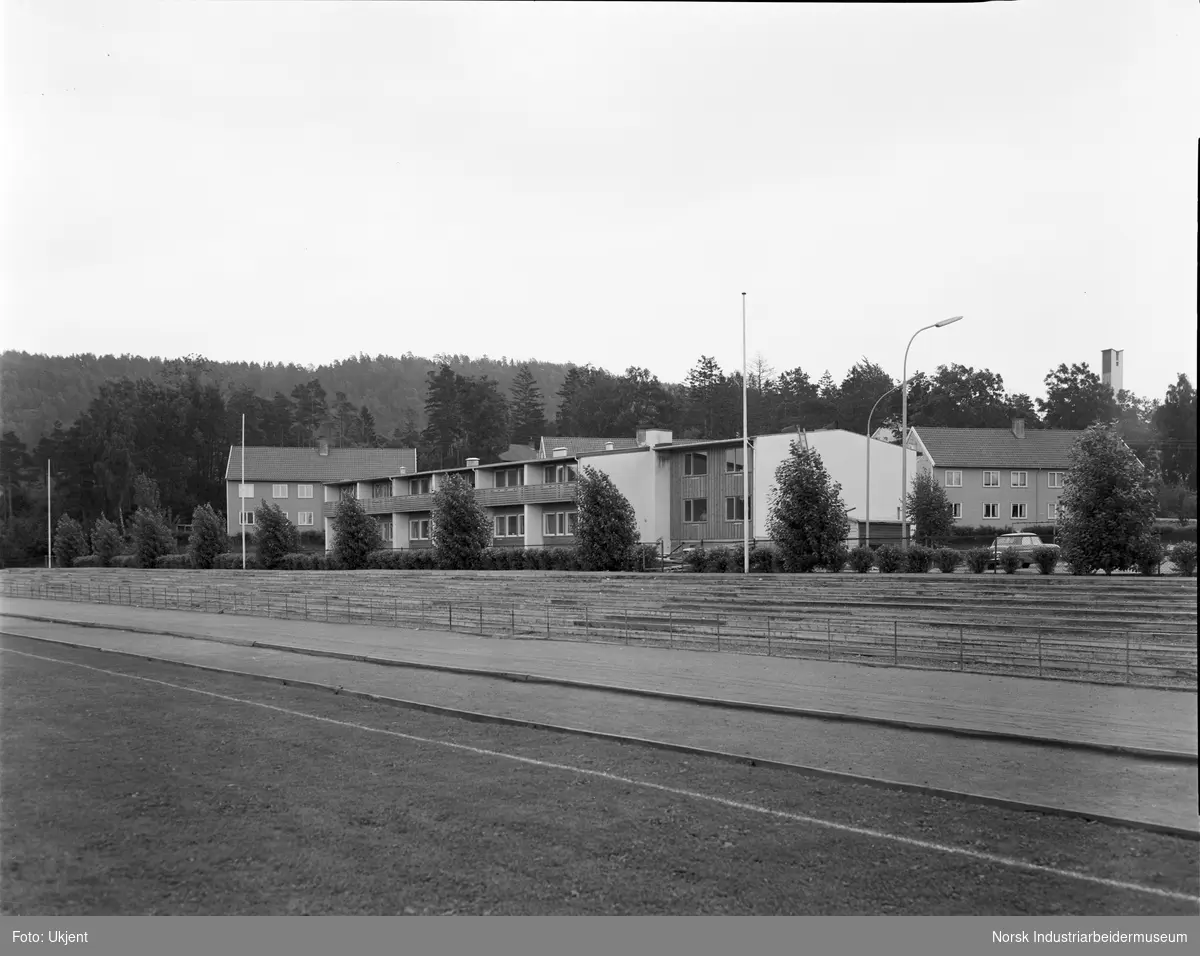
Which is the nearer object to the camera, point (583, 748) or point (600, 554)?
point (583, 748)

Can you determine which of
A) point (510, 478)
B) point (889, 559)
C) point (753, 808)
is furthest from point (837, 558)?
point (510, 478)

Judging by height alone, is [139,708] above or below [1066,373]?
below

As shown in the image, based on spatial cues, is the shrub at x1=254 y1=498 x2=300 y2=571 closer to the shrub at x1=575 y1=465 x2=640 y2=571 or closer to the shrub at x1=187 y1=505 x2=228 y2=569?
the shrub at x1=187 y1=505 x2=228 y2=569

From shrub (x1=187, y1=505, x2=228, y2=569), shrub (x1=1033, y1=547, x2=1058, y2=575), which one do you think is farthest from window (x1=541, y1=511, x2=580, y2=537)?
shrub (x1=1033, y1=547, x2=1058, y2=575)

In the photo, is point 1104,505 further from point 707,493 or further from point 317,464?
point 317,464

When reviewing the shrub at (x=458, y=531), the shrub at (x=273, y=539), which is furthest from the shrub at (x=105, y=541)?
the shrub at (x=458, y=531)
